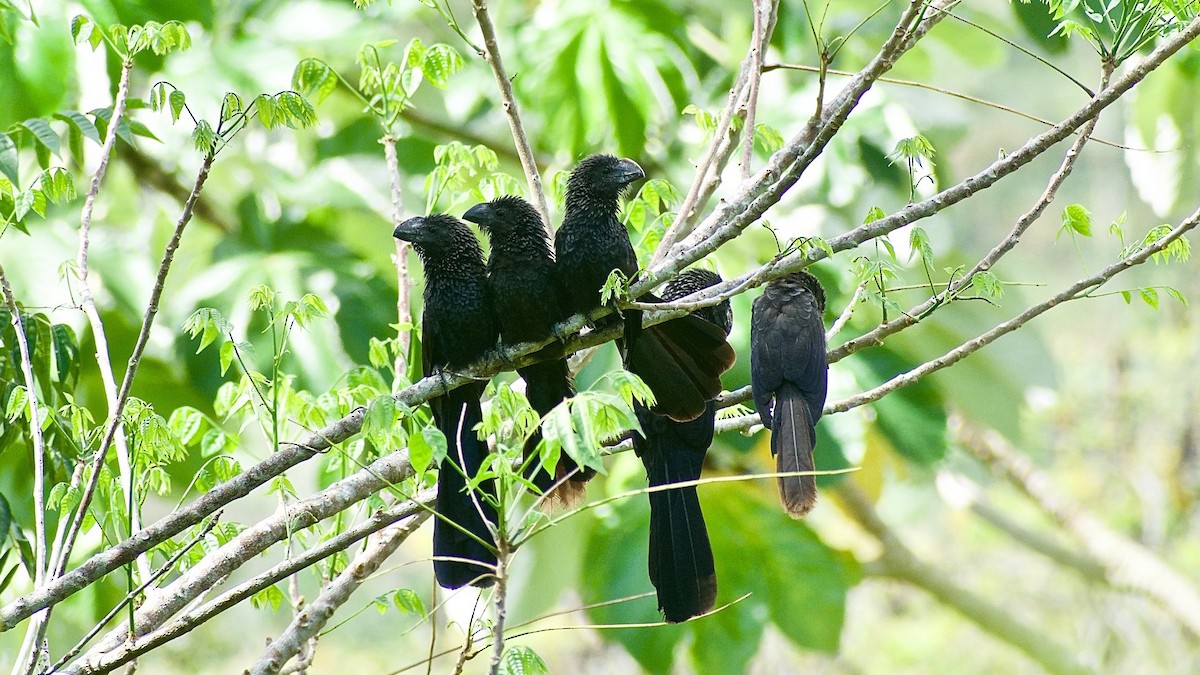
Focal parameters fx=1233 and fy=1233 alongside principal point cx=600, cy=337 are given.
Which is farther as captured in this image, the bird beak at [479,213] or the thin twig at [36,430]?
the bird beak at [479,213]

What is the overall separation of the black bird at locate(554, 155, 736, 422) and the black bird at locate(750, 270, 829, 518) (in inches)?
20.9

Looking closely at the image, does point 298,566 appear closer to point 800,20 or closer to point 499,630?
point 499,630

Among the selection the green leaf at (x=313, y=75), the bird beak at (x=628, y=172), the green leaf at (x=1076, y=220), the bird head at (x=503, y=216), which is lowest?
the green leaf at (x=1076, y=220)

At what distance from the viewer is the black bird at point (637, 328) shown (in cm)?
249

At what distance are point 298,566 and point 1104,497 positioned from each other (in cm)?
992

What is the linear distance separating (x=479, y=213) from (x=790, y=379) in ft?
3.07

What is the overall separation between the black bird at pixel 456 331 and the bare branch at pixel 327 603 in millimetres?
114

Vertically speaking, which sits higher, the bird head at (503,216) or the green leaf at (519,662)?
the bird head at (503,216)

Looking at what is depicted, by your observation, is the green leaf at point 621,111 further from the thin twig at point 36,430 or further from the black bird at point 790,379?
the thin twig at point 36,430

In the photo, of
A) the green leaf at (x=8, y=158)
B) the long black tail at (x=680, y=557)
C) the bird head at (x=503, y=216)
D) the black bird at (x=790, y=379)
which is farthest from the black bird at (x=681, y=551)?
the green leaf at (x=8, y=158)

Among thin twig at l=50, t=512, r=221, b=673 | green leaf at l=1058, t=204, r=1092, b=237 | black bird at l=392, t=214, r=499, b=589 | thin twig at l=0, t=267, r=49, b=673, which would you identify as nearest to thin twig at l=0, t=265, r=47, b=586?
thin twig at l=0, t=267, r=49, b=673

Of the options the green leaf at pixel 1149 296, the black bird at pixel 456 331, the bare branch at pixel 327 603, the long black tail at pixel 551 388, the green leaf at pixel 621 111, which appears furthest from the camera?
the green leaf at pixel 621 111

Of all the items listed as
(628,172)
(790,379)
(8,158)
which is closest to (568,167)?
(790,379)

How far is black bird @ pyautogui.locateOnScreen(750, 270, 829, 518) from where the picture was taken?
3.06m
